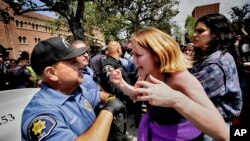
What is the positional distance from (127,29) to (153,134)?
37304 mm

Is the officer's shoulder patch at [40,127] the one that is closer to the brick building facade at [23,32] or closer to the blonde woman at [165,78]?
the blonde woman at [165,78]

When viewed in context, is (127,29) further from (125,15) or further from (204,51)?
(204,51)

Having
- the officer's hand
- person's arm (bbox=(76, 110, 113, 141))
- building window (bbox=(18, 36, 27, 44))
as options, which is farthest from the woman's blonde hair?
building window (bbox=(18, 36, 27, 44))

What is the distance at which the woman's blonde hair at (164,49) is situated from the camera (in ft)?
5.97

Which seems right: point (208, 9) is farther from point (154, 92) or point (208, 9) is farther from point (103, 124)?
point (154, 92)

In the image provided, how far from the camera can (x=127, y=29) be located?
38.7 metres

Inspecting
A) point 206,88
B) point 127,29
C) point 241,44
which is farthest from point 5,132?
point 127,29

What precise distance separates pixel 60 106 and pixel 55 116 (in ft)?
0.42

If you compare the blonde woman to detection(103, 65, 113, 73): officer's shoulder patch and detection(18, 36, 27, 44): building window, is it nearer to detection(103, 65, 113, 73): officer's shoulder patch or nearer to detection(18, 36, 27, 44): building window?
detection(103, 65, 113, 73): officer's shoulder patch

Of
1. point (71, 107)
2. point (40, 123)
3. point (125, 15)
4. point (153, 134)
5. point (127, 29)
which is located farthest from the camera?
point (127, 29)

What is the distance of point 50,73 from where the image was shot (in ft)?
6.30

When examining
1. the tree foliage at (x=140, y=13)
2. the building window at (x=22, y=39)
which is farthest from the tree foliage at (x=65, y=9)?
the building window at (x=22, y=39)

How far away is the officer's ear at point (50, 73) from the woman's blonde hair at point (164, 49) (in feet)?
2.27

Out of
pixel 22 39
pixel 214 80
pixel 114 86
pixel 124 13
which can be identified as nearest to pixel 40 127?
pixel 214 80
